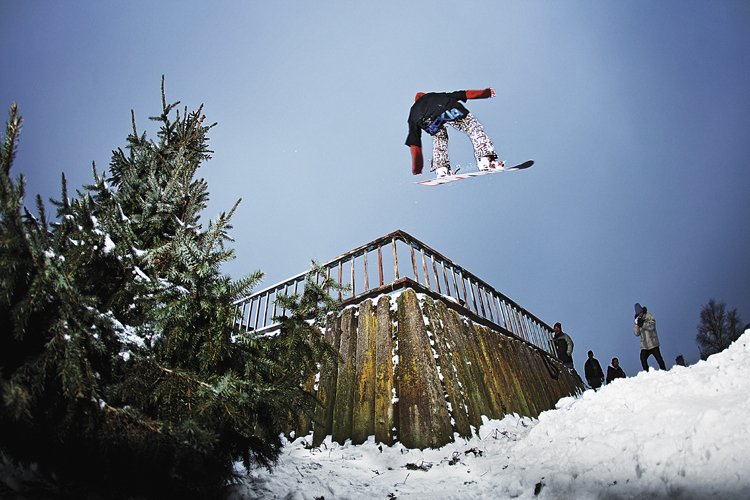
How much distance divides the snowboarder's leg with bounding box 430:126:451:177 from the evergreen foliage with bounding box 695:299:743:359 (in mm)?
20110

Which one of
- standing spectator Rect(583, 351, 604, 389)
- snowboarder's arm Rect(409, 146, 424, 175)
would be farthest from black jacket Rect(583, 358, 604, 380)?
snowboarder's arm Rect(409, 146, 424, 175)

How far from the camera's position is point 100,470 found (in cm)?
171

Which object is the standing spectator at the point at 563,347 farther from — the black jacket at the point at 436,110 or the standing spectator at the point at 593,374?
the black jacket at the point at 436,110

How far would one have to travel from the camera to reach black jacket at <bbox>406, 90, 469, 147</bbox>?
21.0 ft

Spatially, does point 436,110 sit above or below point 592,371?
above

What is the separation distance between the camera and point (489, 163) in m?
6.26

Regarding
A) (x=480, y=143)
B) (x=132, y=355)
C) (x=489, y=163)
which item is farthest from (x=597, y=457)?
(x=480, y=143)

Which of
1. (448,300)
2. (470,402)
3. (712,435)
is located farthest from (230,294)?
(448,300)

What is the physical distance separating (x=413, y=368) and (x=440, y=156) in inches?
158

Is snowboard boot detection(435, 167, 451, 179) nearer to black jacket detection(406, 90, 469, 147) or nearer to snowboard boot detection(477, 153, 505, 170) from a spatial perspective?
black jacket detection(406, 90, 469, 147)

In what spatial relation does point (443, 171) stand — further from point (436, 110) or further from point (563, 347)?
point (563, 347)

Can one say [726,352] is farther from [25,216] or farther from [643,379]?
[25,216]

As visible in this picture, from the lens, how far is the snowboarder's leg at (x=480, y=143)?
627cm

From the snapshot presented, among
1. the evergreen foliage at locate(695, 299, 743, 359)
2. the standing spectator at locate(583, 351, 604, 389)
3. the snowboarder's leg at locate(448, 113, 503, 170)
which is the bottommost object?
the standing spectator at locate(583, 351, 604, 389)
